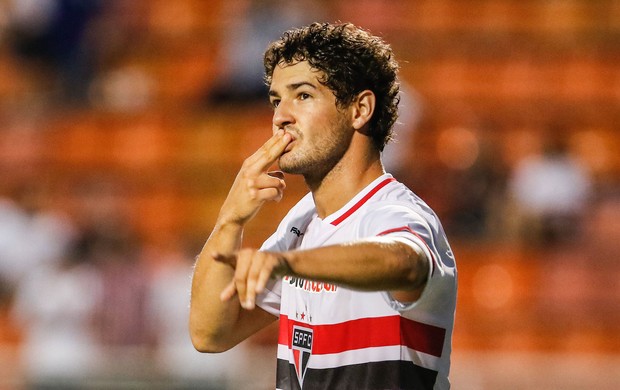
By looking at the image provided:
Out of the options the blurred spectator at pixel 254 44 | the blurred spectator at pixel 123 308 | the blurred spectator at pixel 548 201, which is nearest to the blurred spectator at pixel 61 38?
the blurred spectator at pixel 254 44

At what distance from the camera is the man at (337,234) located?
3.29m

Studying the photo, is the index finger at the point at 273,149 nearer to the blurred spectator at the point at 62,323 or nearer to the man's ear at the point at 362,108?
the man's ear at the point at 362,108

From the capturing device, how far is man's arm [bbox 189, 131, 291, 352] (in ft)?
11.8

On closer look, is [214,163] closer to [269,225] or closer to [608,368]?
[269,225]

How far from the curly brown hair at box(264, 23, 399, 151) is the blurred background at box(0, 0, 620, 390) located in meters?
4.52

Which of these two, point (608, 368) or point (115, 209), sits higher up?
point (115, 209)

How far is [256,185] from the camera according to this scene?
361 cm

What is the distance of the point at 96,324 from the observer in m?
8.72

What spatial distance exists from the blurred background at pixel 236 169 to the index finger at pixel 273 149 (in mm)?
4653

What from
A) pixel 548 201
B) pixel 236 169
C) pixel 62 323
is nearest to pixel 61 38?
pixel 236 169

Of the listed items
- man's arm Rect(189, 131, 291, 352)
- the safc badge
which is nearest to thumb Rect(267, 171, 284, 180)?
man's arm Rect(189, 131, 291, 352)

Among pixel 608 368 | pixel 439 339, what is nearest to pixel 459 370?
pixel 608 368

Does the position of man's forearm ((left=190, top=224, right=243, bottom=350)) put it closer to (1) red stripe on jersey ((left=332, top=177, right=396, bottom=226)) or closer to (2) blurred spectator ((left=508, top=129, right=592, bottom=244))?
(1) red stripe on jersey ((left=332, top=177, right=396, bottom=226))

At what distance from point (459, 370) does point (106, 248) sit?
113 inches
